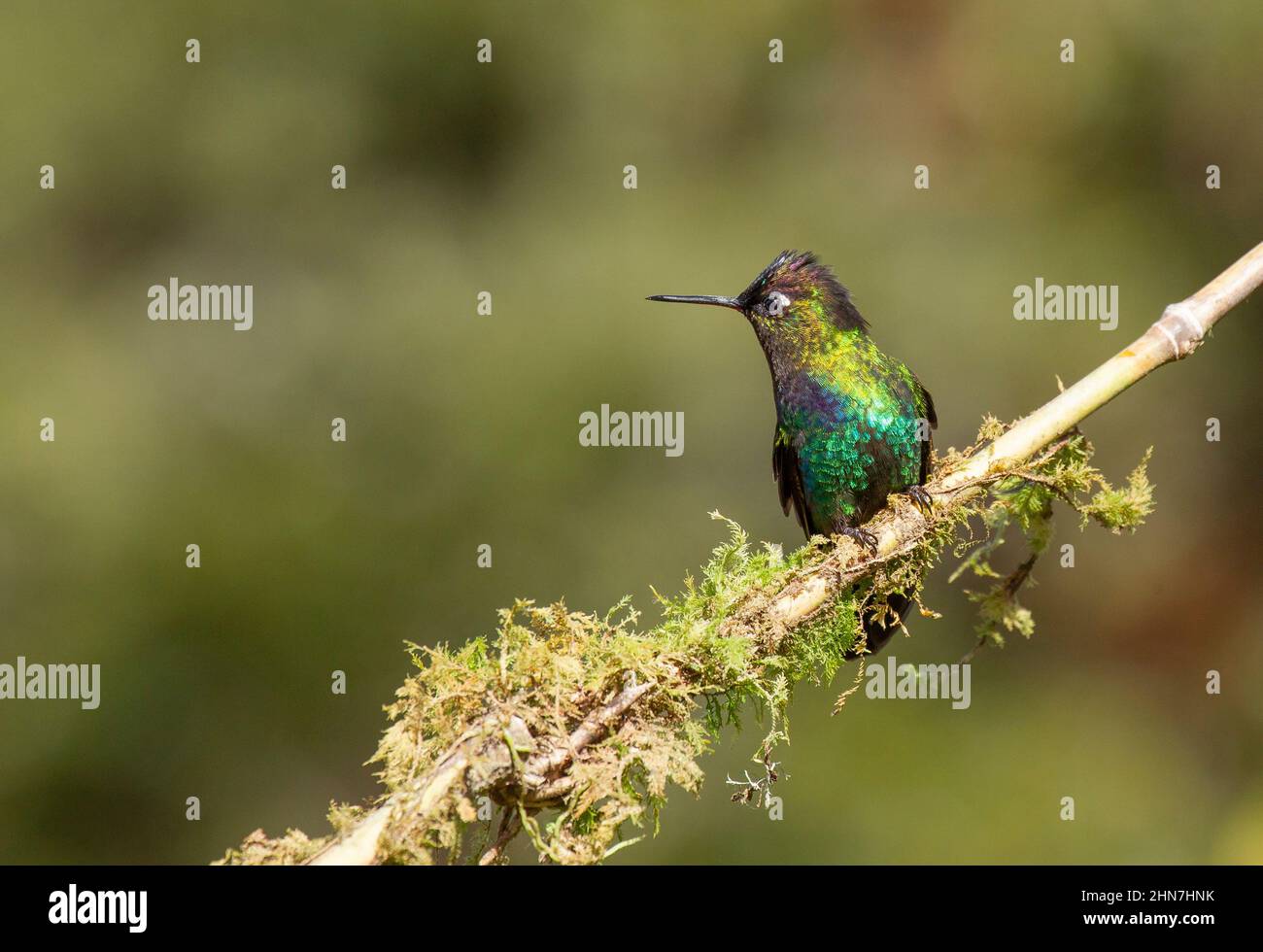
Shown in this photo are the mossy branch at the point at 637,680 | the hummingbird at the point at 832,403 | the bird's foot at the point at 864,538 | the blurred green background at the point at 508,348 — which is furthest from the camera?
the blurred green background at the point at 508,348

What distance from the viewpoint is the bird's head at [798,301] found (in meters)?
5.09

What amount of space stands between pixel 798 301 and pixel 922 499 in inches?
50.8

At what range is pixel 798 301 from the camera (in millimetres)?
5113

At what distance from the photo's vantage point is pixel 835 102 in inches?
515

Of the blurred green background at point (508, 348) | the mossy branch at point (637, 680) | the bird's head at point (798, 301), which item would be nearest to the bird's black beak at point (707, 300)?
the bird's head at point (798, 301)

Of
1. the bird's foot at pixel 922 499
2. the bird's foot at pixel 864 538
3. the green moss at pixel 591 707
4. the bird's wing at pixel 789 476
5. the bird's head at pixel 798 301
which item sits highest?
the bird's head at pixel 798 301

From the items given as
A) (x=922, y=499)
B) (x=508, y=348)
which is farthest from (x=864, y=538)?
(x=508, y=348)

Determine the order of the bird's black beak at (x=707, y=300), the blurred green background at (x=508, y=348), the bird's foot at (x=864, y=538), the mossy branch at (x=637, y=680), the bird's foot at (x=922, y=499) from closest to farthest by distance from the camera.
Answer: the mossy branch at (x=637, y=680) < the bird's foot at (x=864, y=538) < the bird's foot at (x=922, y=499) < the bird's black beak at (x=707, y=300) < the blurred green background at (x=508, y=348)

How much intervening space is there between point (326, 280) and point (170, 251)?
166 cm

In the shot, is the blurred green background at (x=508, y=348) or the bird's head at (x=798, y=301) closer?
the bird's head at (x=798, y=301)

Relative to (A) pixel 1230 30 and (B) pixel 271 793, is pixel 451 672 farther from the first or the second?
(A) pixel 1230 30

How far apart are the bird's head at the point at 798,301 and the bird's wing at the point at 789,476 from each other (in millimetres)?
365

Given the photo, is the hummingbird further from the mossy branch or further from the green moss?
the green moss

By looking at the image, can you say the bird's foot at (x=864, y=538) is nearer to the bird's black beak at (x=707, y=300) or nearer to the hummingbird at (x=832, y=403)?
the hummingbird at (x=832, y=403)
